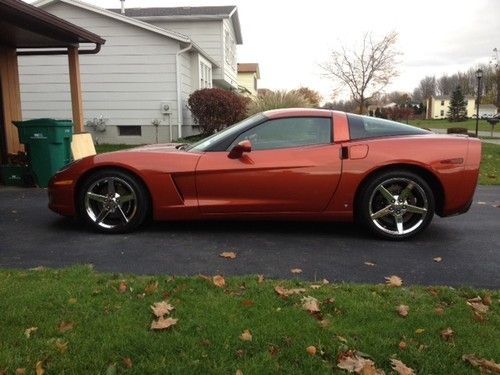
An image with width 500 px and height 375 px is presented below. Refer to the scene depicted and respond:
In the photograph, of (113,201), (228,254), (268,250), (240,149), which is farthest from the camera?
(113,201)

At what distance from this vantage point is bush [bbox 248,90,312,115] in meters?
19.1

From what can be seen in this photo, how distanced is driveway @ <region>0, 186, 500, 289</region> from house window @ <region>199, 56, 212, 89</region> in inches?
597

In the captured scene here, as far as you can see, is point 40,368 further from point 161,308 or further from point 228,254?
point 228,254

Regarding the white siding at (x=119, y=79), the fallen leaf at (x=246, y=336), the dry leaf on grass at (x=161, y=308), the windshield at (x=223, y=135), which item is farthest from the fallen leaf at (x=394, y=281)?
the white siding at (x=119, y=79)

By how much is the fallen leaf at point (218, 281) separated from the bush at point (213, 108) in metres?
13.8

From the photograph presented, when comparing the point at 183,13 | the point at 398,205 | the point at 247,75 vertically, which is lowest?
the point at 398,205

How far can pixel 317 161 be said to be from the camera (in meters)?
4.93

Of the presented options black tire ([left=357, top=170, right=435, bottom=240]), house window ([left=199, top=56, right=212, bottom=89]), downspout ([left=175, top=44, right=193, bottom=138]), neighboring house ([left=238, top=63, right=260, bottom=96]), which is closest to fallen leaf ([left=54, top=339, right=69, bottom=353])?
black tire ([left=357, top=170, right=435, bottom=240])

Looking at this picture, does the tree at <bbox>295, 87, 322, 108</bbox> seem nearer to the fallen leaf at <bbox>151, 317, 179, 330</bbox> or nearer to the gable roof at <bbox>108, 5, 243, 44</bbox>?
the gable roof at <bbox>108, 5, 243, 44</bbox>

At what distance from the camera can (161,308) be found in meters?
3.11

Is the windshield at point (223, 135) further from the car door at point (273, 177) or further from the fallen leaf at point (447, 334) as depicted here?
the fallen leaf at point (447, 334)

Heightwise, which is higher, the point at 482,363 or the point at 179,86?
the point at 179,86

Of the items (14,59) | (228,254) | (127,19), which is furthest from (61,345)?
(127,19)

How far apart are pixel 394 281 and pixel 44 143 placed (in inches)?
247
